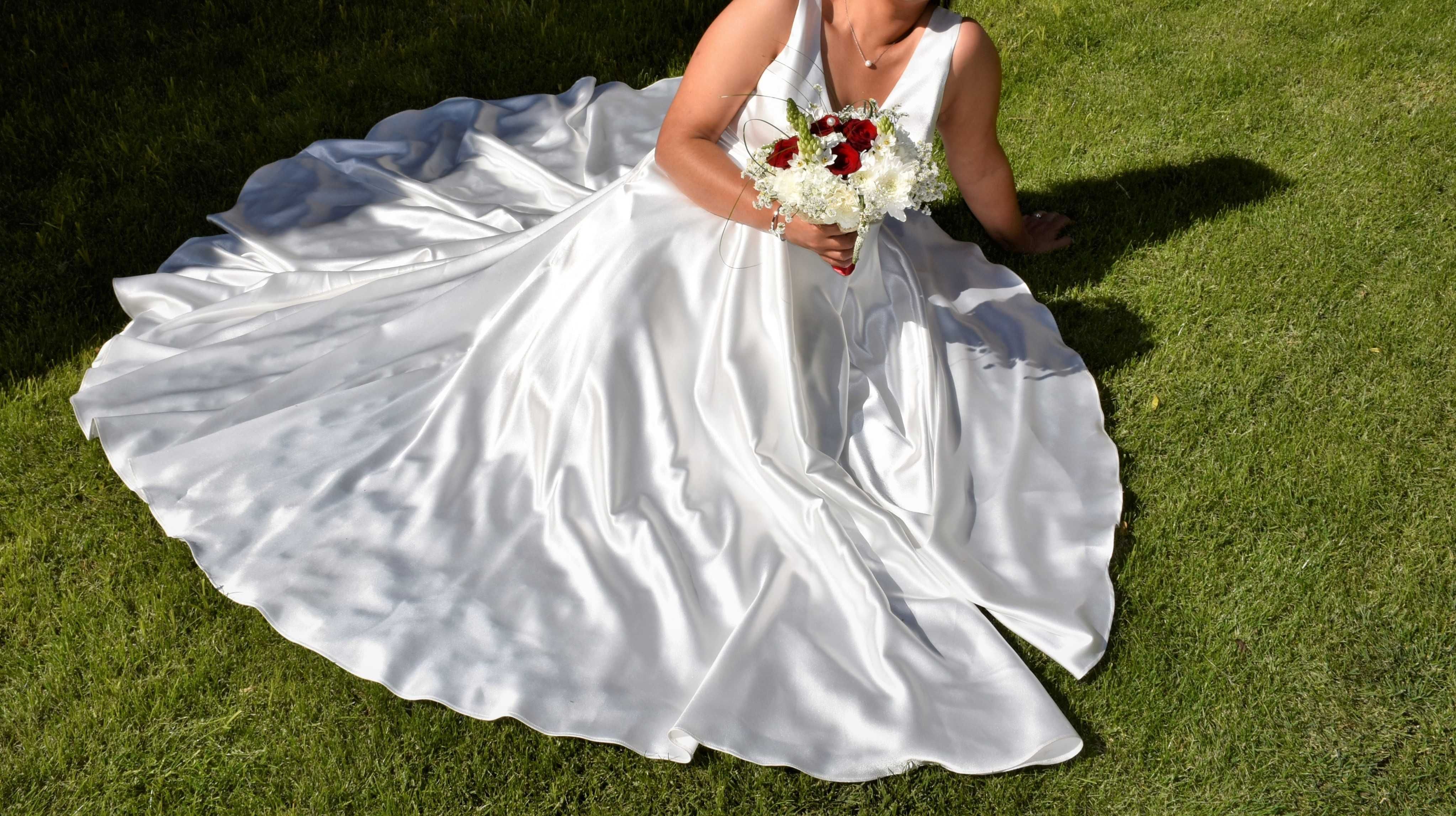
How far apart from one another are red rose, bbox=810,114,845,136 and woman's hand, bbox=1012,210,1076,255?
85.4 inches

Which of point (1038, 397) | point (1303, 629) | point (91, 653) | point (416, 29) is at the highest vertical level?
point (416, 29)

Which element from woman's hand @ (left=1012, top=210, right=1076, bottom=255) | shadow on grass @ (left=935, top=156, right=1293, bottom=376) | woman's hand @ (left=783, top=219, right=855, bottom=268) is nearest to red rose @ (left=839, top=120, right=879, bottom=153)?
woman's hand @ (left=783, top=219, right=855, bottom=268)

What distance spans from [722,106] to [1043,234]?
207cm

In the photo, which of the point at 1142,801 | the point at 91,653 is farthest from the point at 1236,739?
the point at 91,653

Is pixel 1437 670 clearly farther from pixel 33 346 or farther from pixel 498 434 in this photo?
pixel 33 346

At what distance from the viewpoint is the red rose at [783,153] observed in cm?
303

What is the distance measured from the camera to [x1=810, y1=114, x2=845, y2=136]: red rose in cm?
302

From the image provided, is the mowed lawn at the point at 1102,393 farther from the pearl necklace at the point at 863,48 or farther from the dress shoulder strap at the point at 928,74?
the pearl necklace at the point at 863,48

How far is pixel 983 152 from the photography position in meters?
4.38

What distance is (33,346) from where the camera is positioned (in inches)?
172

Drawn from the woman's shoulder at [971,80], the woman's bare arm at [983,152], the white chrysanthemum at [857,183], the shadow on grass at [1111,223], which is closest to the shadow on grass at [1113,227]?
the shadow on grass at [1111,223]

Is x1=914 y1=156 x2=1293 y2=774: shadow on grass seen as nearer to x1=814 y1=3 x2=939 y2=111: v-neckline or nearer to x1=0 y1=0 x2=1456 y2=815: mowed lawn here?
x1=0 y1=0 x2=1456 y2=815: mowed lawn

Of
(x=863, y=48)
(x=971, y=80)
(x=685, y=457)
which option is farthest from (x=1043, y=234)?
(x=685, y=457)

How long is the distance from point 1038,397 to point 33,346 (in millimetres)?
3985
